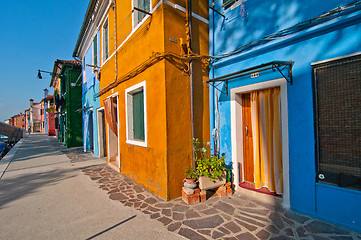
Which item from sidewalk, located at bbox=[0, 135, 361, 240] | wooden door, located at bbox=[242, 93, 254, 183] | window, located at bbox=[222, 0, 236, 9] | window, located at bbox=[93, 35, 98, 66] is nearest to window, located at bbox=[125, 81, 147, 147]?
sidewalk, located at bbox=[0, 135, 361, 240]

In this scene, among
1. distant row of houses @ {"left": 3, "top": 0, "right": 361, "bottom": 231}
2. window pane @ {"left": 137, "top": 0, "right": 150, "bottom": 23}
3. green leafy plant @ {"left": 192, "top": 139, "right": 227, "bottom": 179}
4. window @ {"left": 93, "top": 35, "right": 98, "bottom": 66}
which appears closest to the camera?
distant row of houses @ {"left": 3, "top": 0, "right": 361, "bottom": 231}

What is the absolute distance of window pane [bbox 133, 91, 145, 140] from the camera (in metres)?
4.96

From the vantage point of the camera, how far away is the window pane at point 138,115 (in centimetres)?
496

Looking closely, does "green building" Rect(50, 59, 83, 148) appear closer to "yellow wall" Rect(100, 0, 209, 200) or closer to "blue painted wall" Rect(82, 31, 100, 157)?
"blue painted wall" Rect(82, 31, 100, 157)

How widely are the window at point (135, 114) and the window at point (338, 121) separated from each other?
386cm

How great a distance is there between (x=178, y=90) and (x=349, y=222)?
142 inches

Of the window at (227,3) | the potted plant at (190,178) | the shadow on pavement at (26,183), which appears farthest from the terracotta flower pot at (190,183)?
the window at (227,3)

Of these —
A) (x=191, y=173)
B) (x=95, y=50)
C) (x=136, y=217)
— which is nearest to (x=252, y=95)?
(x=191, y=173)

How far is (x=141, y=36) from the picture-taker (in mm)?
4578

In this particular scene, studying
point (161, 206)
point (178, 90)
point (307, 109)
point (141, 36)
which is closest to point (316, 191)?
point (307, 109)

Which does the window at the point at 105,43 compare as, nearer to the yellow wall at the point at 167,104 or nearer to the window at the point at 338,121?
the yellow wall at the point at 167,104

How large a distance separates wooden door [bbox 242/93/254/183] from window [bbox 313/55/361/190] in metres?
1.38

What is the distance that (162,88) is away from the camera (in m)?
3.79

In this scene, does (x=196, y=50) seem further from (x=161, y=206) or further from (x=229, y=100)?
(x=161, y=206)
